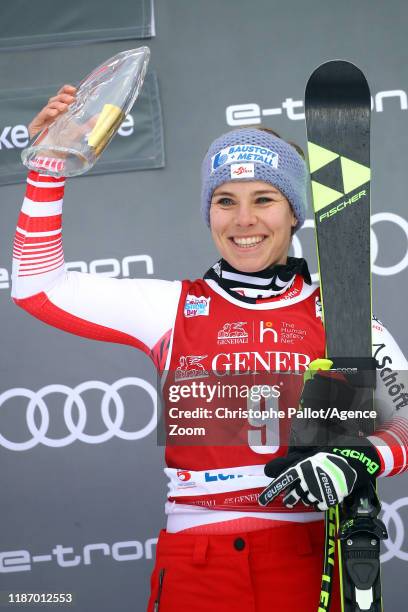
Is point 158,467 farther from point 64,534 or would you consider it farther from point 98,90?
point 98,90

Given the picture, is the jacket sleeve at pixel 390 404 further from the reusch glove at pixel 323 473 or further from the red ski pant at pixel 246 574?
the red ski pant at pixel 246 574

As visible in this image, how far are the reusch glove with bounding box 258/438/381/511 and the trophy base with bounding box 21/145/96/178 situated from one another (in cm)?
65

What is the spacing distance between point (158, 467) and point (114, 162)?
105cm

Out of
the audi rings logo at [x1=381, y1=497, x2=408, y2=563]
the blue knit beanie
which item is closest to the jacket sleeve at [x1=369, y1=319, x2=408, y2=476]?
the blue knit beanie

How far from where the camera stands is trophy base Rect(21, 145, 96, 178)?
1.69m

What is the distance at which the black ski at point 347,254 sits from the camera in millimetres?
1627

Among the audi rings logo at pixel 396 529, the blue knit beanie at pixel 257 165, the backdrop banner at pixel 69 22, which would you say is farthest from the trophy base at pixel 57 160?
the audi rings logo at pixel 396 529

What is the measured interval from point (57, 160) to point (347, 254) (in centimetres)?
62

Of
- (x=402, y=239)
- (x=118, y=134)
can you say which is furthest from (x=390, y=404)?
(x=118, y=134)

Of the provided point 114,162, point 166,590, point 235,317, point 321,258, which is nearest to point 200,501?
point 166,590

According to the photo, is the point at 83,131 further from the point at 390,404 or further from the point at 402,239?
the point at 402,239

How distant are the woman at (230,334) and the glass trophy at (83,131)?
29 mm

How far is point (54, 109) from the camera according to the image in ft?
5.69

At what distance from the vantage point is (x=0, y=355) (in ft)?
10.2
